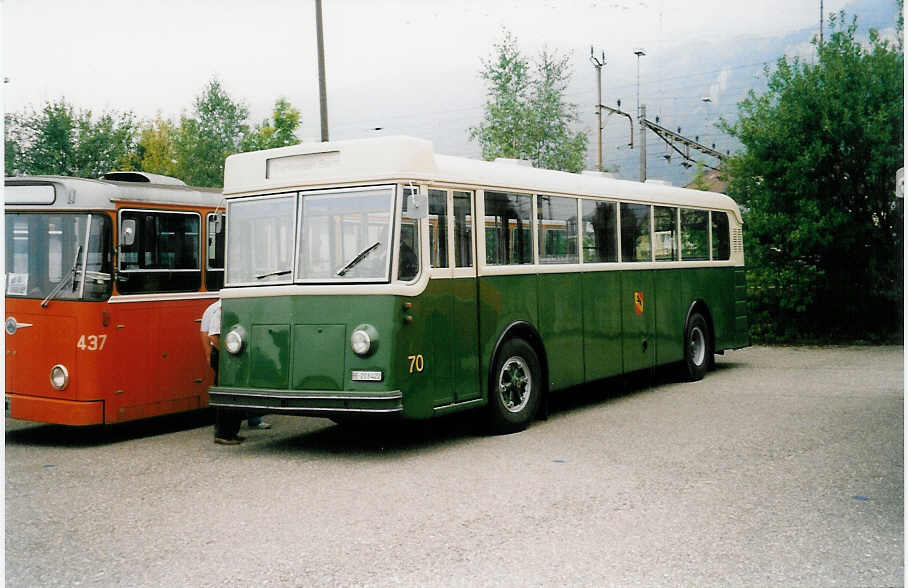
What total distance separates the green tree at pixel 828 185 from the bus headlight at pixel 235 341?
13490mm

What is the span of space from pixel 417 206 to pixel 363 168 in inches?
25.6

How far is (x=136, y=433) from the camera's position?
11102mm

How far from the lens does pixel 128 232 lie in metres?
10.3

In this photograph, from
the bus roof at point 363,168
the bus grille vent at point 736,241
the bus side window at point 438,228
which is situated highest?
the bus roof at point 363,168

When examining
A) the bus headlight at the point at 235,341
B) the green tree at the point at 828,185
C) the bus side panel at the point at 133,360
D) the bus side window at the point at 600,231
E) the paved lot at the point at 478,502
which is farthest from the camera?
the green tree at the point at 828,185

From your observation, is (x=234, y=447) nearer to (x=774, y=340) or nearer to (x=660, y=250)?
(x=660, y=250)

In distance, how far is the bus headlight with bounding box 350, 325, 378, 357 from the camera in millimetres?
8812

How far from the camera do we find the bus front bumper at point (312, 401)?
28.6 ft

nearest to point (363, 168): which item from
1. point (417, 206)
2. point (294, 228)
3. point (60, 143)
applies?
point (417, 206)

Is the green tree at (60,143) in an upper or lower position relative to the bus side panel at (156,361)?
upper

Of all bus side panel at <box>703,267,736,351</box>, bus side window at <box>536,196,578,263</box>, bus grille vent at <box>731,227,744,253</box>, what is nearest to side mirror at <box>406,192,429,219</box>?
bus side window at <box>536,196,578,263</box>

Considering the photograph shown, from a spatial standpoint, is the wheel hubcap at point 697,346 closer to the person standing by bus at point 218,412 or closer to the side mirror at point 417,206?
the side mirror at point 417,206

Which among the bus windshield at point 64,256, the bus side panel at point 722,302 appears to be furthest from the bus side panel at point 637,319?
the bus windshield at point 64,256

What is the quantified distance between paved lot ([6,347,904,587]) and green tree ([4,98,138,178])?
82.7ft
